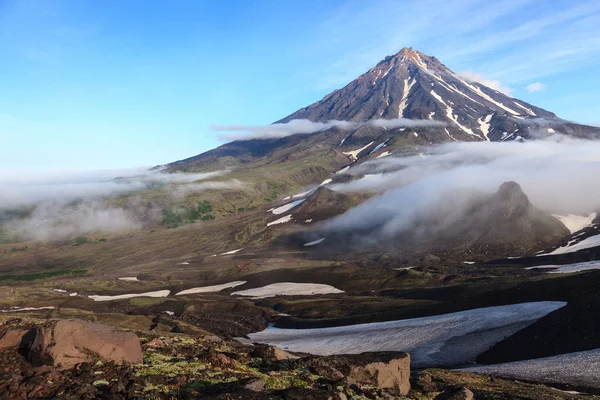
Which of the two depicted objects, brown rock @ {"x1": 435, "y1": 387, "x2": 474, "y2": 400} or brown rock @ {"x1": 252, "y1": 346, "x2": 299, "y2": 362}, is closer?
brown rock @ {"x1": 435, "y1": 387, "x2": 474, "y2": 400}

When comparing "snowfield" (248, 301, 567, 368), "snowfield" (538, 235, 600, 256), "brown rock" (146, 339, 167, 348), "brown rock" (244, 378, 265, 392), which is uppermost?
"brown rock" (244, 378, 265, 392)

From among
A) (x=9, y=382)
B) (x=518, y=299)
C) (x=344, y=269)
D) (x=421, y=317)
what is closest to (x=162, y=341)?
(x=9, y=382)

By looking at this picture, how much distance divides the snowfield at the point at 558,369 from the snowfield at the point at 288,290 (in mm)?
85158

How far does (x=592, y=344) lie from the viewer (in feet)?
161

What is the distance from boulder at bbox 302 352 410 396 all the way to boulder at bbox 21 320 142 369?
10.9 m

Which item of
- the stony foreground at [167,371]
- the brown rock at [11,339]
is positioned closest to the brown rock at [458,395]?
the stony foreground at [167,371]

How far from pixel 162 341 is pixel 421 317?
182 ft

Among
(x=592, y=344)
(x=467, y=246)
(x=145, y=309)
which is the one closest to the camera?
(x=592, y=344)

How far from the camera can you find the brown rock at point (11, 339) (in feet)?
77.3

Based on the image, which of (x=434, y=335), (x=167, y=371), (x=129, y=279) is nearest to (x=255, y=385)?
(x=167, y=371)

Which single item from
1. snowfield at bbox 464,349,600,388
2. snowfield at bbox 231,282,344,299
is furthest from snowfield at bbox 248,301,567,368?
snowfield at bbox 231,282,344,299

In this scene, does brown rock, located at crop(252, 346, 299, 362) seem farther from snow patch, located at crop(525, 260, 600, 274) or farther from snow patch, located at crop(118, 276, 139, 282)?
snow patch, located at crop(118, 276, 139, 282)

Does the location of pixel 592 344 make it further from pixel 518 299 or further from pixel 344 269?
pixel 344 269

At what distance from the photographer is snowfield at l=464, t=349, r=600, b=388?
41.8 m
